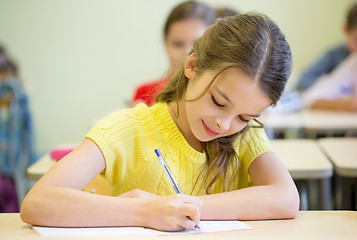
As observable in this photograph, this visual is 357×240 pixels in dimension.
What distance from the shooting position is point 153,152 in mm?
1241

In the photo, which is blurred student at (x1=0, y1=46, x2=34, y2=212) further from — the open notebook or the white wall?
the open notebook

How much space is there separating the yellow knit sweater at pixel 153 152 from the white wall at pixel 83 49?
3771 mm

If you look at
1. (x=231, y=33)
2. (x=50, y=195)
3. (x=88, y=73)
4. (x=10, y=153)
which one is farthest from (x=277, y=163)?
(x=88, y=73)

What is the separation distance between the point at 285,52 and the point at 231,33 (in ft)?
0.42

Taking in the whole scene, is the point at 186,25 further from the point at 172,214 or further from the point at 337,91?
the point at 337,91

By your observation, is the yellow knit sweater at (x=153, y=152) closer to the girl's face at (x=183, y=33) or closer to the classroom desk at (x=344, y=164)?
the classroom desk at (x=344, y=164)

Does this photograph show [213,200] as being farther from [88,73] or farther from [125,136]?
[88,73]

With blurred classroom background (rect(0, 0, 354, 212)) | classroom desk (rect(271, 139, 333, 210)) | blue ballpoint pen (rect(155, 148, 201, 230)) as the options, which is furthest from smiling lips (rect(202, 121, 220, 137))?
blurred classroom background (rect(0, 0, 354, 212))

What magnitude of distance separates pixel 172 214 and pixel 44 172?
2.34ft

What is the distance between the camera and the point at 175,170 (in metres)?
1.25

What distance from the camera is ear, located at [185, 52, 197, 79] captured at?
47.9 inches

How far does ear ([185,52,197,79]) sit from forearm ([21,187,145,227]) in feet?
1.16

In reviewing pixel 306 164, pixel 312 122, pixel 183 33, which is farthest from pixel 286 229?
pixel 312 122

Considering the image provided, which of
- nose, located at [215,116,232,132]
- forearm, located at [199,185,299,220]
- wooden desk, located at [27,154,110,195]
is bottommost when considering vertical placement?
wooden desk, located at [27,154,110,195]
